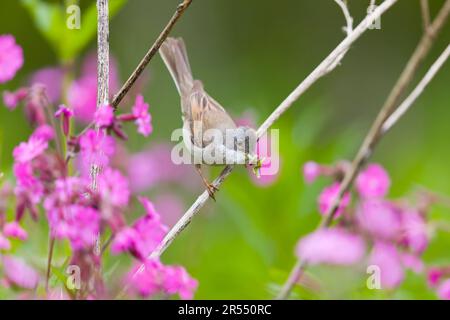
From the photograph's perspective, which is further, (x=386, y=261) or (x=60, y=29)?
(x=60, y=29)

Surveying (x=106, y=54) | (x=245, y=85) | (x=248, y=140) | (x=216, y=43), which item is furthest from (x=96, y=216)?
(x=216, y=43)

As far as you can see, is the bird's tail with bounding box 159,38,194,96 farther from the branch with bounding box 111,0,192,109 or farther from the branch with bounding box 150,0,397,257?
the branch with bounding box 111,0,192,109

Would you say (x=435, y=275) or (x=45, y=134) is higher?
(x=45, y=134)

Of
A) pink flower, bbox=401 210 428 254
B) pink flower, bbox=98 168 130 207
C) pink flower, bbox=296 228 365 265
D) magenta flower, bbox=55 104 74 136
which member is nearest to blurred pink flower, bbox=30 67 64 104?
magenta flower, bbox=55 104 74 136

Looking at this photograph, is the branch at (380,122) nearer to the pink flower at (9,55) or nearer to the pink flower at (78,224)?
the pink flower at (78,224)

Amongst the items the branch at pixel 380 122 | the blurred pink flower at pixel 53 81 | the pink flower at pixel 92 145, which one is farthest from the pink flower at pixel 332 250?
the blurred pink flower at pixel 53 81

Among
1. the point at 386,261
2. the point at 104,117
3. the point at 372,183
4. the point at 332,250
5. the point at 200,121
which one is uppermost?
the point at 200,121

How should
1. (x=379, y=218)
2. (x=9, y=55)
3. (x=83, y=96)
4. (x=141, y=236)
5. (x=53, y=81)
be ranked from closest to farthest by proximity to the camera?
(x=141, y=236), (x=379, y=218), (x=9, y=55), (x=83, y=96), (x=53, y=81)

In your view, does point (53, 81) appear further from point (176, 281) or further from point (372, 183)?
point (176, 281)

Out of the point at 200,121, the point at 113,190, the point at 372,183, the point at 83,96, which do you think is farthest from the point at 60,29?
the point at 113,190
